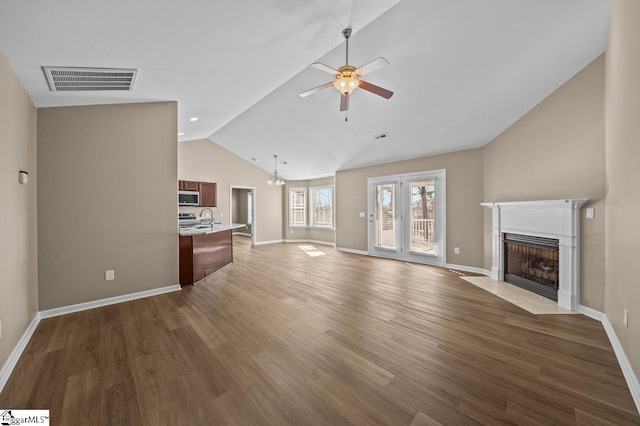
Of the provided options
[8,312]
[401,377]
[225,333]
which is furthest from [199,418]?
[8,312]

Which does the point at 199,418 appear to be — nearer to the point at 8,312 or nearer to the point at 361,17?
the point at 8,312

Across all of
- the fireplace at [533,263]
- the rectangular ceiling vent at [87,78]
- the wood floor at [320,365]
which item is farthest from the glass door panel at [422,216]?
the rectangular ceiling vent at [87,78]

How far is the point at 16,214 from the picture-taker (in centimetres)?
228

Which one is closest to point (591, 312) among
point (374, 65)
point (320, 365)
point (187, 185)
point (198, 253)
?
point (320, 365)

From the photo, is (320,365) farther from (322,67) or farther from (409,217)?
(409,217)

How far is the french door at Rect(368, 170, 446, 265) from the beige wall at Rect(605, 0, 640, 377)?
9.22ft

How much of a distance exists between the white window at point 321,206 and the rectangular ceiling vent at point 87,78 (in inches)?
250

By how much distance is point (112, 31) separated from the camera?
1.96 meters

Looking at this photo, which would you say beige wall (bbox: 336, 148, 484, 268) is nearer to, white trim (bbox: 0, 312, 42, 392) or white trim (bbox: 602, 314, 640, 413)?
white trim (bbox: 602, 314, 640, 413)

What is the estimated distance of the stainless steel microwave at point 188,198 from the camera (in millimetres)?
6866

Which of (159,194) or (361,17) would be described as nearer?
(361,17)

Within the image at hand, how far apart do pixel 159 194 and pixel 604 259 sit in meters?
5.76

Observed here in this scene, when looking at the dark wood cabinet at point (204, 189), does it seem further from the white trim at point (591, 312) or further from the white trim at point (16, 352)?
the white trim at point (591, 312)

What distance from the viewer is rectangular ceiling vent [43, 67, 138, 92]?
2383 mm
